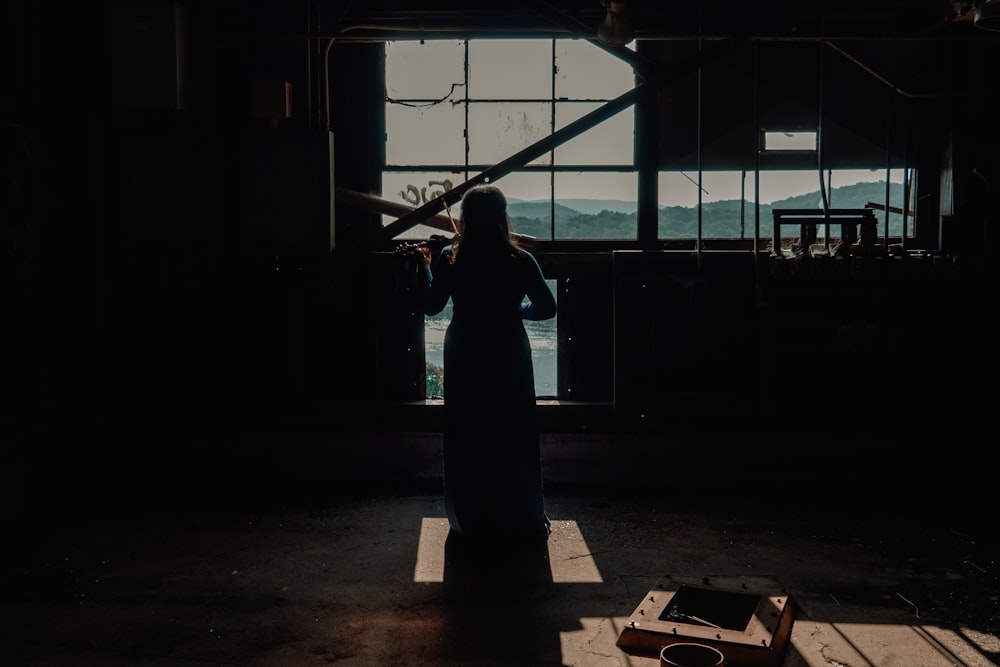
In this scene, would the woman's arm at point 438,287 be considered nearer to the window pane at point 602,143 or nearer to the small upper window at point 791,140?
the window pane at point 602,143

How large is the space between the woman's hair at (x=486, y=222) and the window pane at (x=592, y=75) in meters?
1.75

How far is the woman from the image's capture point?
5.07 metres

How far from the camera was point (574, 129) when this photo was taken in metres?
6.01

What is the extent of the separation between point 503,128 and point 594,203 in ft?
2.72

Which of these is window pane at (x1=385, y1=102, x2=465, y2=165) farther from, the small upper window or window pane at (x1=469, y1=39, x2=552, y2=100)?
the small upper window

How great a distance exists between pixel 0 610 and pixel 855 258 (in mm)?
5113

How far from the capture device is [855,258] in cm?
600

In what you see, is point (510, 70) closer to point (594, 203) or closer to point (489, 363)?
point (594, 203)

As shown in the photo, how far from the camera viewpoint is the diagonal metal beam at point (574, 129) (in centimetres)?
599

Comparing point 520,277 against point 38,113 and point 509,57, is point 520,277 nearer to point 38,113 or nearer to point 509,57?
point 509,57

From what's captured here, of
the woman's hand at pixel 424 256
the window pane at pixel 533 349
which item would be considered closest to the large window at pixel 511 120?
the woman's hand at pixel 424 256

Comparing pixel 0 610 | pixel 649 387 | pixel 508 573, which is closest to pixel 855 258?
pixel 649 387

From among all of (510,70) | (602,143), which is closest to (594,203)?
(602,143)

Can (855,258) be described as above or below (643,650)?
above
